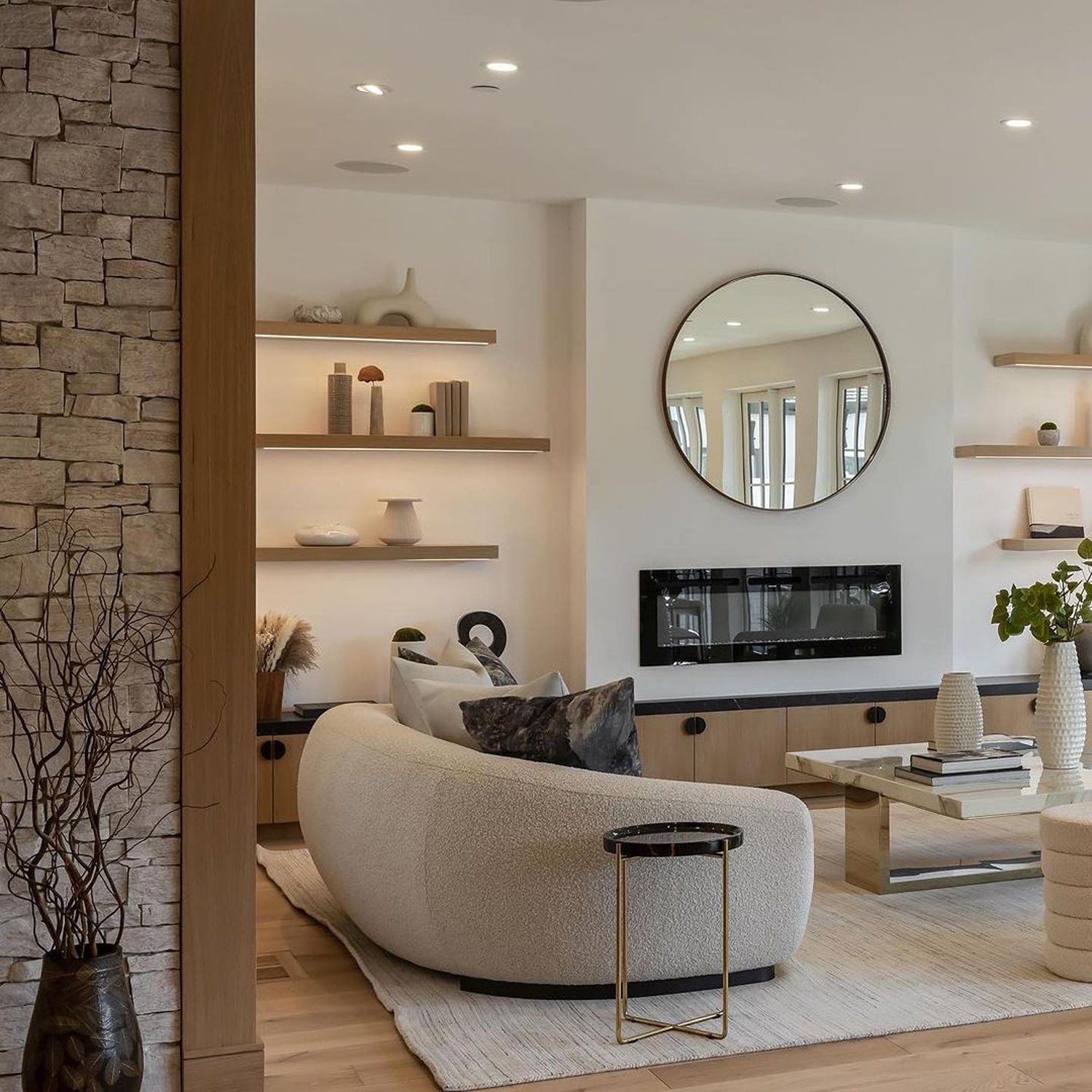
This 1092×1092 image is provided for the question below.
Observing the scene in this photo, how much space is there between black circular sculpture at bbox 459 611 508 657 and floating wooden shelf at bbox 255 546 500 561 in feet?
0.85

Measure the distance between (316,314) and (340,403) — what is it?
394 millimetres

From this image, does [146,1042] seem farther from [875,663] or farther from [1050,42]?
[875,663]

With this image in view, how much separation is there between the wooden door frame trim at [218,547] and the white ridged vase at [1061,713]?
9.92 ft

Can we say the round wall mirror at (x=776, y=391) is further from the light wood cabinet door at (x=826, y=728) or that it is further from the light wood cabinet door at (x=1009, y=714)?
the light wood cabinet door at (x=1009, y=714)

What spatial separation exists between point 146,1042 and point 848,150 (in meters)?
4.09

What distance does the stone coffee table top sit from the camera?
4426mm

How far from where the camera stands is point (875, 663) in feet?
22.7

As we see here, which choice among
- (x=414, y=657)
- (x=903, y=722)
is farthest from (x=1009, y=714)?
(x=414, y=657)

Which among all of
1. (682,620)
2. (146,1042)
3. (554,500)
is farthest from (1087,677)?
(146,1042)

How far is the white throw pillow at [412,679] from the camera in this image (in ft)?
14.3

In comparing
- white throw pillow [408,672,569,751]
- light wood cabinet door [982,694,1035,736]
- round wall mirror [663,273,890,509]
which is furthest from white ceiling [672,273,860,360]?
white throw pillow [408,672,569,751]

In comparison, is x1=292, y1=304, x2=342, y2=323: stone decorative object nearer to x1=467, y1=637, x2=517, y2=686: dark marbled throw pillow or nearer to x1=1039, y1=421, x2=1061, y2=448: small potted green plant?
x1=467, y1=637, x2=517, y2=686: dark marbled throw pillow

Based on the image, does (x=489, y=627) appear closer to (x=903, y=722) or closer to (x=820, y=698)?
(x=820, y=698)

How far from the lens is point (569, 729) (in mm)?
3803
